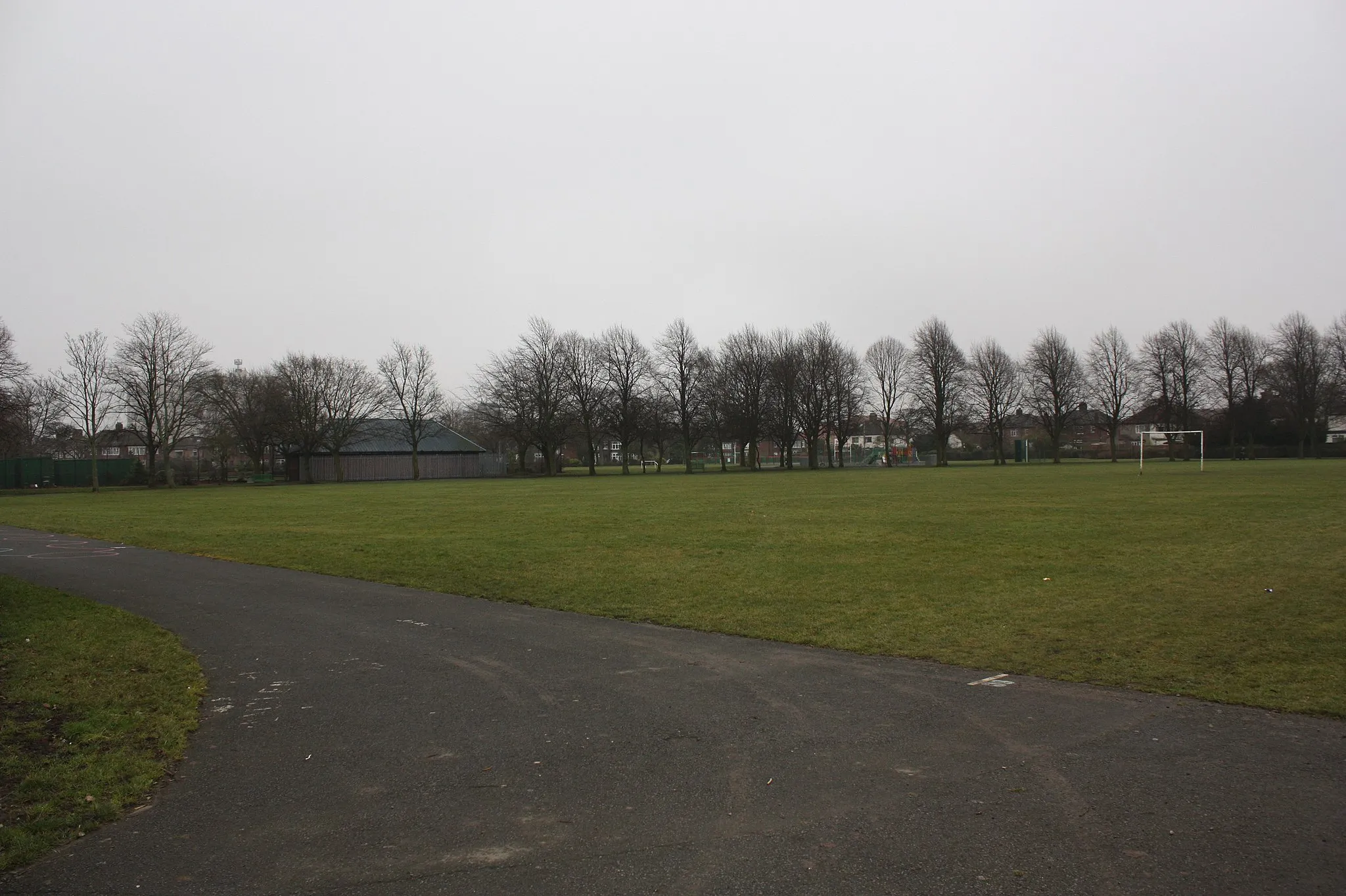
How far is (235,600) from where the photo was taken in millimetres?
13578

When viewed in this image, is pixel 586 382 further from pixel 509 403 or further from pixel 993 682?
pixel 993 682

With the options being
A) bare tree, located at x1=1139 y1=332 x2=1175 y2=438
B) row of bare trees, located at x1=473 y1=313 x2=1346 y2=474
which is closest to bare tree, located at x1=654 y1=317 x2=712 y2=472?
row of bare trees, located at x1=473 y1=313 x2=1346 y2=474

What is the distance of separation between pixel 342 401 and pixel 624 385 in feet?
91.5

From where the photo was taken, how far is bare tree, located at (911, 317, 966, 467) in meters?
92.1

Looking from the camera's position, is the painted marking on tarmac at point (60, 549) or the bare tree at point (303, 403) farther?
the bare tree at point (303, 403)

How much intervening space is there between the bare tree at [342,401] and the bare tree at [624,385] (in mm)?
23782

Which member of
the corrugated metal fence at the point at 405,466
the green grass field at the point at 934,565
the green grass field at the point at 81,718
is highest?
the corrugated metal fence at the point at 405,466

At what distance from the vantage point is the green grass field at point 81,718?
5188 mm

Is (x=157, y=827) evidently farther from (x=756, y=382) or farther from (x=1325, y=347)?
(x=1325, y=347)

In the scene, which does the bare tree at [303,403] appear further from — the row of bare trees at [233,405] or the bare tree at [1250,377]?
the bare tree at [1250,377]

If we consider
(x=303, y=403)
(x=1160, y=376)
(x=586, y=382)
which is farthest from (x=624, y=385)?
(x=1160, y=376)

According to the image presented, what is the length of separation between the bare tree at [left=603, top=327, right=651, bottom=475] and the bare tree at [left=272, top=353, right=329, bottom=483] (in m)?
27.7

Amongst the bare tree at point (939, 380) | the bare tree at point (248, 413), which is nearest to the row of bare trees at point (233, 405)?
the bare tree at point (248, 413)

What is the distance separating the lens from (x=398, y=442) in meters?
92.1
